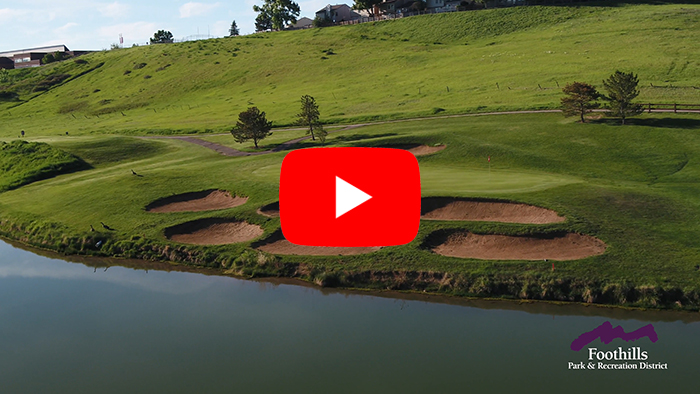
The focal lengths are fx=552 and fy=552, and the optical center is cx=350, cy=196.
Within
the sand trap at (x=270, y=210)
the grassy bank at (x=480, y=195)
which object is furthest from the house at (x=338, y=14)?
the sand trap at (x=270, y=210)

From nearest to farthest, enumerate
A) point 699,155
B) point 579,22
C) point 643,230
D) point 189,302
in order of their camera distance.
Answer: point 189,302
point 643,230
point 699,155
point 579,22

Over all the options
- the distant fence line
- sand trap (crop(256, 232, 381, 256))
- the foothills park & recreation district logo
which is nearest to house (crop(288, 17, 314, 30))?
the distant fence line

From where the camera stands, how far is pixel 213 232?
38406 mm

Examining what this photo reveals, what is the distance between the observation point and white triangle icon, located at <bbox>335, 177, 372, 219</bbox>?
21.8m

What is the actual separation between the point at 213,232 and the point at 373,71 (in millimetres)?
75725

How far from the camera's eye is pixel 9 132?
97750mm

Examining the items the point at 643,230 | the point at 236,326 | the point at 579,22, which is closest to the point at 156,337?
the point at 236,326

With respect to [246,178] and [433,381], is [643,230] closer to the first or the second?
[433,381]

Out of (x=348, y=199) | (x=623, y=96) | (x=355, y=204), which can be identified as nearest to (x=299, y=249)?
(x=348, y=199)

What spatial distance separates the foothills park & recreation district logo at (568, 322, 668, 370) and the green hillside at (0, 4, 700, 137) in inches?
1820

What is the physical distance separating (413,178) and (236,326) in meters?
11.2

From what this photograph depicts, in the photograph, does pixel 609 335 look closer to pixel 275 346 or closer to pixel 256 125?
pixel 275 346

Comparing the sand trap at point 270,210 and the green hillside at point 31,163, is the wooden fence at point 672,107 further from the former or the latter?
the green hillside at point 31,163

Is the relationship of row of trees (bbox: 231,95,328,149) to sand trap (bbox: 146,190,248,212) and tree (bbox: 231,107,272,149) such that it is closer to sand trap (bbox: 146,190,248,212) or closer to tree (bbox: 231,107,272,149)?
tree (bbox: 231,107,272,149)
